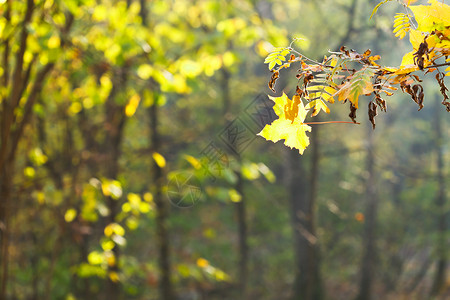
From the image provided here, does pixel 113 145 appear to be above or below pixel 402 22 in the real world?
below

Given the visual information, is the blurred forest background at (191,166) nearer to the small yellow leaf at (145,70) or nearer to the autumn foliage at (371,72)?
the small yellow leaf at (145,70)

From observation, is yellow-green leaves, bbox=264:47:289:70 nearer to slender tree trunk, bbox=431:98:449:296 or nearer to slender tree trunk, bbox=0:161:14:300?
slender tree trunk, bbox=0:161:14:300

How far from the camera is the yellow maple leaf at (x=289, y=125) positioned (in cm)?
84

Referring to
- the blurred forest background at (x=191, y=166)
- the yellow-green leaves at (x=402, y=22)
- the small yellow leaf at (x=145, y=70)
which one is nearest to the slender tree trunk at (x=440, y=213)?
the blurred forest background at (x=191, y=166)

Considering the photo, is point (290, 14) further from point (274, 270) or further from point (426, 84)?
point (274, 270)

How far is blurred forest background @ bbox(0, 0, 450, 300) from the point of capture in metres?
2.96

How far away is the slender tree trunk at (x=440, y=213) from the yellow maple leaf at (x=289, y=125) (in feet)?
26.8

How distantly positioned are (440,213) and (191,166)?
19.8 ft

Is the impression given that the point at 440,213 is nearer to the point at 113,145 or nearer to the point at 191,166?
the point at 191,166

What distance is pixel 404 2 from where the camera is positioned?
84cm

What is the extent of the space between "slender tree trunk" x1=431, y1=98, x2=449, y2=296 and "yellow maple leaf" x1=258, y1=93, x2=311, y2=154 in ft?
26.8

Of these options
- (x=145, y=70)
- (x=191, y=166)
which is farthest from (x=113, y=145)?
(x=191, y=166)

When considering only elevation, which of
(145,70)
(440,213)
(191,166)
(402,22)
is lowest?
(191,166)

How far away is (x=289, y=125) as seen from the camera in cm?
86
